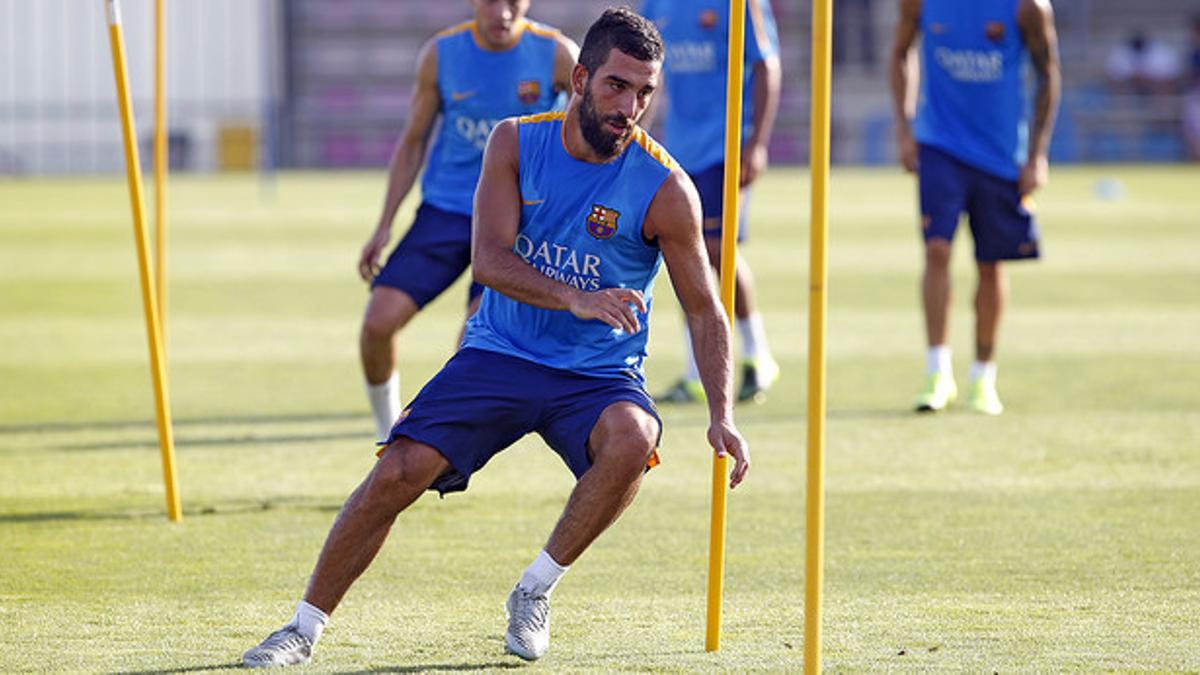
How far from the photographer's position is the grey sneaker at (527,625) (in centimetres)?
519

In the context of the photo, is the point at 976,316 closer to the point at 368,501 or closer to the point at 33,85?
the point at 368,501

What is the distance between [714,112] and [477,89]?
270cm

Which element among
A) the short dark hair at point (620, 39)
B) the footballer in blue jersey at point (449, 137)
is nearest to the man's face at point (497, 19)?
→ the footballer in blue jersey at point (449, 137)

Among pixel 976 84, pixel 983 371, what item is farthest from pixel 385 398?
pixel 976 84

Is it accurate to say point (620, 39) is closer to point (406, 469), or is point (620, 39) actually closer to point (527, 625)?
point (406, 469)

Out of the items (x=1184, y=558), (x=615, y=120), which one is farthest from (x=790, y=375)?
(x=615, y=120)

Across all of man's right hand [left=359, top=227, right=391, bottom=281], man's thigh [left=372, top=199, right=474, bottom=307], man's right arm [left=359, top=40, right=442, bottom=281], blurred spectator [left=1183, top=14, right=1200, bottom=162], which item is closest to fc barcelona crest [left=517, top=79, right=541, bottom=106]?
man's right arm [left=359, top=40, right=442, bottom=281]

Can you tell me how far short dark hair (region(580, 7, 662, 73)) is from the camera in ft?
16.8

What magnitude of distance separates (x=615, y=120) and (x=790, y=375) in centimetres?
642

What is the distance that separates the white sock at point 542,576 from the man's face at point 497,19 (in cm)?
327

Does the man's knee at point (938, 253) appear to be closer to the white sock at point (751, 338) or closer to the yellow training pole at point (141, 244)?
the white sock at point (751, 338)

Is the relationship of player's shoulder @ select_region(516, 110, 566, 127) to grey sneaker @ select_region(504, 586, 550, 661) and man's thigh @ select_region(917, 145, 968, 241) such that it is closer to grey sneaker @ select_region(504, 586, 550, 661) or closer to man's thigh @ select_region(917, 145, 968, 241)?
grey sneaker @ select_region(504, 586, 550, 661)

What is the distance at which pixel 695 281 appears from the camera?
17.4 feet

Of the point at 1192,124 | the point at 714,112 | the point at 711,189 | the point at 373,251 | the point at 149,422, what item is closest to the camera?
the point at 373,251
